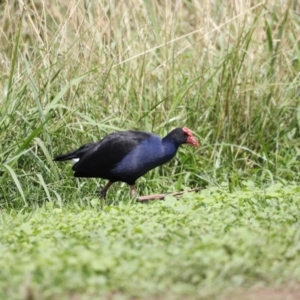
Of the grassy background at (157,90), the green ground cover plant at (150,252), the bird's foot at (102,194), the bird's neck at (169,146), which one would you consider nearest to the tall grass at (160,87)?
the grassy background at (157,90)

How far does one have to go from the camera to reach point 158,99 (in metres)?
7.42

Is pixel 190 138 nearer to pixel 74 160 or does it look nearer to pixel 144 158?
pixel 144 158

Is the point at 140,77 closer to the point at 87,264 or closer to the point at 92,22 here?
the point at 92,22

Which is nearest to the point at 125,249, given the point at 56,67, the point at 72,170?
the point at 72,170

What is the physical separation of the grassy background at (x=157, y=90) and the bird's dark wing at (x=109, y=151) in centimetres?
21

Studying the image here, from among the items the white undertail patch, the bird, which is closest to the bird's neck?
the bird

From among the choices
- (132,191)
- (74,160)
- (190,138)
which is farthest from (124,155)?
(190,138)

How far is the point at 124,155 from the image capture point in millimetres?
6738

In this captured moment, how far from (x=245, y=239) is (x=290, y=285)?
15.1 inches

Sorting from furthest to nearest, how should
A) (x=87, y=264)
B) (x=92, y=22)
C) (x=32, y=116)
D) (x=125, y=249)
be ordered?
(x=92, y=22), (x=32, y=116), (x=125, y=249), (x=87, y=264)

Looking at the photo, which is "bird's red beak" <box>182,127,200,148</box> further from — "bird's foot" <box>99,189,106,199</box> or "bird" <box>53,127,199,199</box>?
"bird's foot" <box>99,189,106,199</box>

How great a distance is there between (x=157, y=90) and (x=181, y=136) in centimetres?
76

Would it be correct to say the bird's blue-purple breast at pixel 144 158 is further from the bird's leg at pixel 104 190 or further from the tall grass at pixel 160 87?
the tall grass at pixel 160 87

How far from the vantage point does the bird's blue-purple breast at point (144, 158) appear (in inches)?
262
